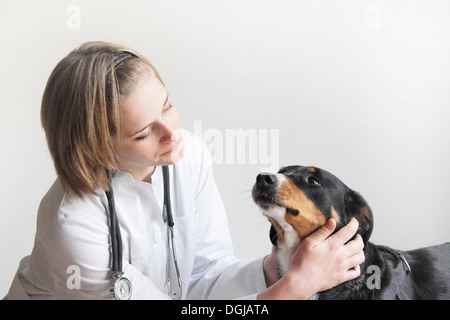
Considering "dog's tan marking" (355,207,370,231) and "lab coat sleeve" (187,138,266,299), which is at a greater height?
"dog's tan marking" (355,207,370,231)

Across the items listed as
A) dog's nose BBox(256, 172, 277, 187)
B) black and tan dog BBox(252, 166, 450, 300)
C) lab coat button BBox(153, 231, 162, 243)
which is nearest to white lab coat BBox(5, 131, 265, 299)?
lab coat button BBox(153, 231, 162, 243)

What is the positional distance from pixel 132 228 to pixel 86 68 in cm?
52

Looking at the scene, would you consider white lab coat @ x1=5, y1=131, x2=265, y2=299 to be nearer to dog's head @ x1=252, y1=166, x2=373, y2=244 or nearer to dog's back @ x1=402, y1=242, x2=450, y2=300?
dog's head @ x1=252, y1=166, x2=373, y2=244

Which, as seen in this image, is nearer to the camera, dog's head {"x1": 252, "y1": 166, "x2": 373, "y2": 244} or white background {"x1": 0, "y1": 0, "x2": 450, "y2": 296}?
dog's head {"x1": 252, "y1": 166, "x2": 373, "y2": 244}

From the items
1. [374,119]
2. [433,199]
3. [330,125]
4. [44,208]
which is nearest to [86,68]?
[44,208]

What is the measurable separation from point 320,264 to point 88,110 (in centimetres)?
78

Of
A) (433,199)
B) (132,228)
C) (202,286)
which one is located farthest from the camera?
→ (433,199)

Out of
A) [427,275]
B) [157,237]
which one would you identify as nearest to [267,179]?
[157,237]

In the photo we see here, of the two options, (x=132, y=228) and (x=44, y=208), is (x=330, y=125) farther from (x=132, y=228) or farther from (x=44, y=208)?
(x=44, y=208)

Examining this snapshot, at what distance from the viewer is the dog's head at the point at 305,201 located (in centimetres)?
139

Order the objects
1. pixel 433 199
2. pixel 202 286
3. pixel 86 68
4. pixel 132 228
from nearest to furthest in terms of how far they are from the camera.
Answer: pixel 86 68, pixel 132 228, pixel 202 286, pixel 433 199

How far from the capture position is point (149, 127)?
56.8 inches

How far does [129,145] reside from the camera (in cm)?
145

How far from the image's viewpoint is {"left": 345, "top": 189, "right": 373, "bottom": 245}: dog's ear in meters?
1.47
